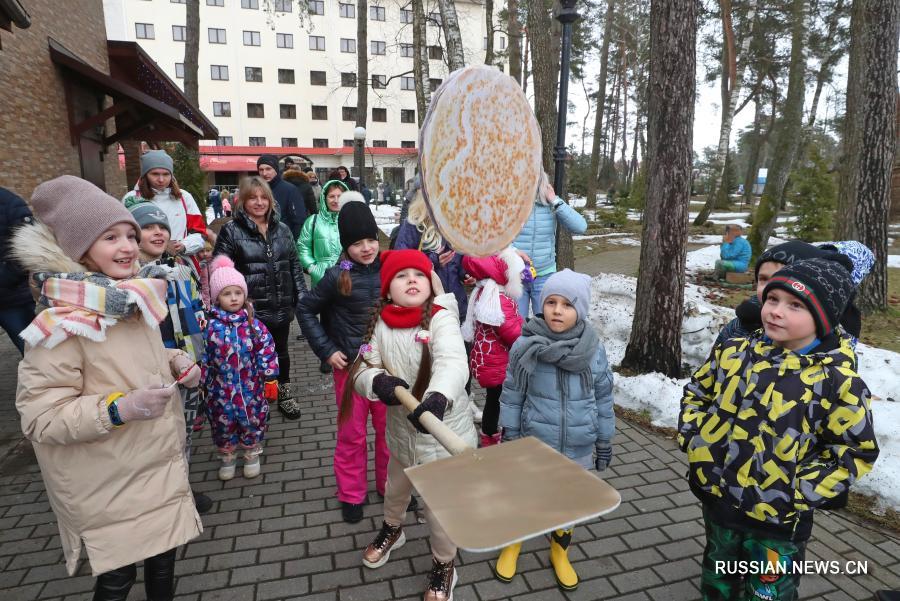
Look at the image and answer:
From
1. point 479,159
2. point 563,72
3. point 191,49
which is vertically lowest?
point 479,159

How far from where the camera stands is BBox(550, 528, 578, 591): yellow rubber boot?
2.64 meters

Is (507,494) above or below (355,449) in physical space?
above

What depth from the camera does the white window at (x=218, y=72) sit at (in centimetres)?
4359

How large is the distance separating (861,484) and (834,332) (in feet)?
7.14

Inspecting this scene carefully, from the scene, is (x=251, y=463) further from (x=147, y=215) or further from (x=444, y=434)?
(x=444, y=434)

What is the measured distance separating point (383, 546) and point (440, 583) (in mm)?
434

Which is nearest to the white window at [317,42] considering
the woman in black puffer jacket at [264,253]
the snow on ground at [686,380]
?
the snow on ground at [686,380]

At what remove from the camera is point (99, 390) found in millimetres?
→ 1979

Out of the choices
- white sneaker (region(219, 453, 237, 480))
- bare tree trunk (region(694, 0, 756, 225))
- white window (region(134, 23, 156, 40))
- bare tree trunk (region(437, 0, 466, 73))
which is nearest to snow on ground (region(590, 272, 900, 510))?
white sneaker (region(219, 453, 237, 480))

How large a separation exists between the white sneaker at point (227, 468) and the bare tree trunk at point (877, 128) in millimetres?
7783

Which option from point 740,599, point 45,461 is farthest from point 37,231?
point 740,599

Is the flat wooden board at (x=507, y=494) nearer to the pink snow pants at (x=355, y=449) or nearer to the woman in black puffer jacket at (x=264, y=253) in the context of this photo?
the pink snow pants at (x=355, y=449)

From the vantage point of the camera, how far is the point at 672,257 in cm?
495

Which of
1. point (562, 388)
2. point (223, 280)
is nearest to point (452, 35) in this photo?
point (223, 280)
